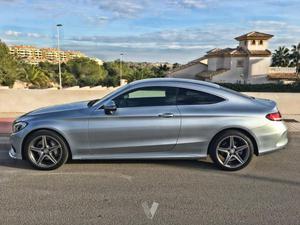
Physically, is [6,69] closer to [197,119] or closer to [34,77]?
[34,77]

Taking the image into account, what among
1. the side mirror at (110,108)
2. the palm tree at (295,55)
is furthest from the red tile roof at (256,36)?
the side mirror at (110,108)

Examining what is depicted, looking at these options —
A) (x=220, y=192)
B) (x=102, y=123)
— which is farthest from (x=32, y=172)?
(x=220, y=192)

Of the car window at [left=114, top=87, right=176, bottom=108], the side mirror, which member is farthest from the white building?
the side mirror

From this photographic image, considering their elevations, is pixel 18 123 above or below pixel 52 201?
above

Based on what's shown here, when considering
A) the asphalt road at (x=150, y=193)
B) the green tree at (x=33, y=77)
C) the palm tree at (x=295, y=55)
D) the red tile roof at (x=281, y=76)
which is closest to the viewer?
the asphalt road at (x=150, y=193)

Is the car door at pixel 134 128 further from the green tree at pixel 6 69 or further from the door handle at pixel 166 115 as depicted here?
the green tree at pixel 6 69

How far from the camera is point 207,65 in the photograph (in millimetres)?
62344

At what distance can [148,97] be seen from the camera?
5969 millimetres

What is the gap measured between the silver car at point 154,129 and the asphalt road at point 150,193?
0.26 metres

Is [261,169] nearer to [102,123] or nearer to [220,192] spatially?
[220,192]

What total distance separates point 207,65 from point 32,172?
58452 millimetres

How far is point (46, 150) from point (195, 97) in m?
2.54

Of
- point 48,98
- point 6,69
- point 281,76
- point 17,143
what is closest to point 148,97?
point 17,143

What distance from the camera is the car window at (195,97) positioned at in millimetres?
5906
